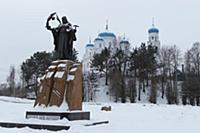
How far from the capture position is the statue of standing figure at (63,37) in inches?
542

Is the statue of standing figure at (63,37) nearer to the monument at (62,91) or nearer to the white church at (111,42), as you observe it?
the monument at (62,91)

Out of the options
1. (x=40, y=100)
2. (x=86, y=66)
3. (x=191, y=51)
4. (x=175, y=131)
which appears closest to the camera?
(x=175, y=131)

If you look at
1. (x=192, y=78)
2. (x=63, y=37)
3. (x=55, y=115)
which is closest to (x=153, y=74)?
(x=192, y=78)

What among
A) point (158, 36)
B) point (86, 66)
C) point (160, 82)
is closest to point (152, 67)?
point (160, 82)

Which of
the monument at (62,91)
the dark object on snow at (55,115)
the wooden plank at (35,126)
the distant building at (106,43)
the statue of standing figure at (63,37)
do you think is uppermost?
the distant building at (106,43)

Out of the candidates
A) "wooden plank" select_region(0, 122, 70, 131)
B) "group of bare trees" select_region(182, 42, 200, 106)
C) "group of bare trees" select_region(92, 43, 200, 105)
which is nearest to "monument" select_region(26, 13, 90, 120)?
"wooden plank" select_region(0, 122, 70, 131)

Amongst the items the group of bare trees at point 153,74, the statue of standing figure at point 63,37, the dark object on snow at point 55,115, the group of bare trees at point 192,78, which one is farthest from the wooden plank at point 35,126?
the group of bare trees at point 192,78

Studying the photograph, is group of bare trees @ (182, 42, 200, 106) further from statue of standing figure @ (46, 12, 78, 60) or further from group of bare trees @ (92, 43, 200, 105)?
statue of standing figure @ (46, 12, 78, 60)

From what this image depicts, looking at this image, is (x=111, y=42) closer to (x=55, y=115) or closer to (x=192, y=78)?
(x=192, y=78)

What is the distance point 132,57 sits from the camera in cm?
5053

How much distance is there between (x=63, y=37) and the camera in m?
13.9

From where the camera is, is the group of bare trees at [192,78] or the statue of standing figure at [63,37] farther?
the group of bare trees at [192,78]

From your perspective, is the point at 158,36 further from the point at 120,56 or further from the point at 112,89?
the point at 112,89

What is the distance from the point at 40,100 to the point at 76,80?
1572 mm
